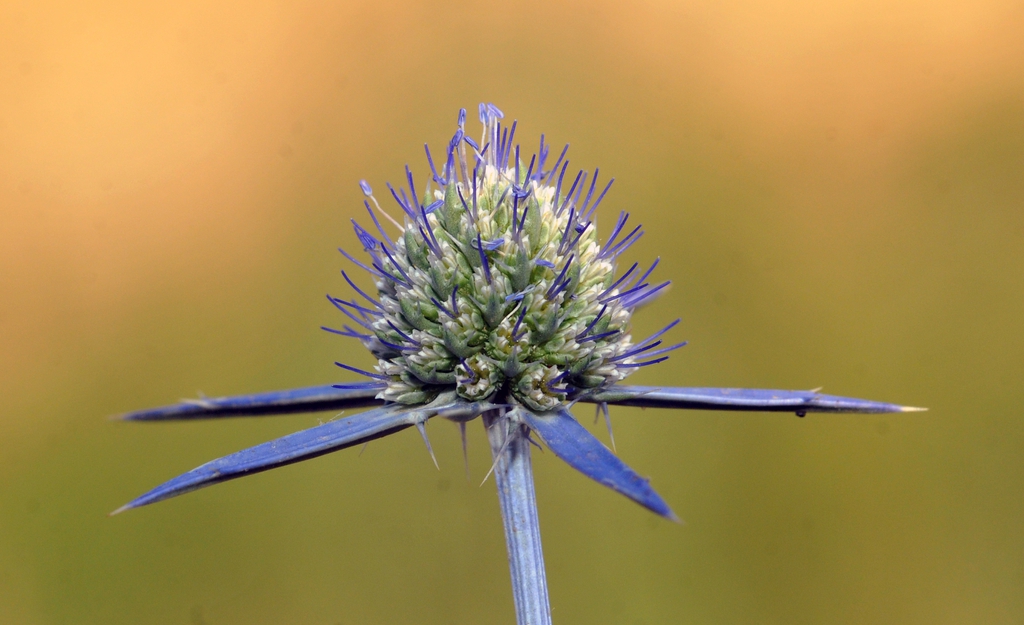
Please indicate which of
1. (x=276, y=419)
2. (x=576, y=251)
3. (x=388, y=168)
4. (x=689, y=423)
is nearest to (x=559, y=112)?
(x=388, y=168)

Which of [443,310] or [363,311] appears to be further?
[363,311]

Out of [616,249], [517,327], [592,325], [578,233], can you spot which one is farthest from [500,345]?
[616,249]

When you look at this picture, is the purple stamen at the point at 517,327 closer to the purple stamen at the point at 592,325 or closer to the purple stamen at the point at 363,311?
the purple stamen at the point at 592,325

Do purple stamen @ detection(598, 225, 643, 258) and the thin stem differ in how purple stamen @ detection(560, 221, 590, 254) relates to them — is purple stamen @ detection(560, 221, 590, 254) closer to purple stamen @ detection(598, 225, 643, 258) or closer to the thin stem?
purple stamen @ detection(598, 225, 643, 258)

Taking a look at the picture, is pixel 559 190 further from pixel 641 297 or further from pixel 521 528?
pixel 521 528

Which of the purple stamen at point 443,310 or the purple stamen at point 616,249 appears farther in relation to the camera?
the purple stamen at point 616,249

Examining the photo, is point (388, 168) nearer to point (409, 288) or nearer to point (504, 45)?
point (504, 45)

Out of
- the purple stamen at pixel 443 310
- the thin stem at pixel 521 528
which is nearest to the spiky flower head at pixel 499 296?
the purple stamen at pixel 443 310
